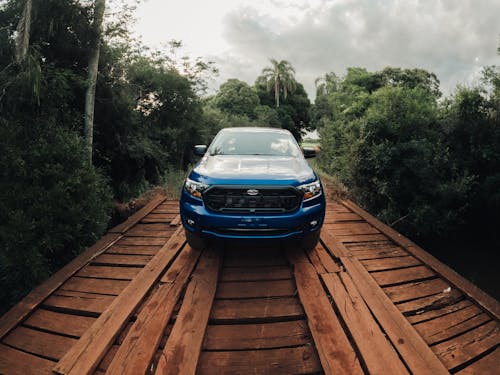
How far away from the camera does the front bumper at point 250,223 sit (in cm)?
323

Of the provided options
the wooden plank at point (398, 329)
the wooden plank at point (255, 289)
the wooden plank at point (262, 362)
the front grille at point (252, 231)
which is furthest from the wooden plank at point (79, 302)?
the wooden plank at point (398, 329)

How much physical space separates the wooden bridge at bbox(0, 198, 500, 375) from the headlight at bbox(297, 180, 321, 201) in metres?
0.97

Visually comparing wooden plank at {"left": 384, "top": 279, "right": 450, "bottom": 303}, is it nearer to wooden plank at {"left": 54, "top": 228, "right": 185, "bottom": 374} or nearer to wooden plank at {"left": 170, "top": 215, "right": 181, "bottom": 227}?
wooden plank at {"left": 54, "top": 228, "right": 185, "bottom": 374}

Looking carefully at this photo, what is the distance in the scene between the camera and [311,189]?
3.50m

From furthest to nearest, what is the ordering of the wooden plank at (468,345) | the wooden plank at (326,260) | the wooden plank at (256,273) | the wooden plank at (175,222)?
the wooden plank at (175,222)
the wooden plank at (326,260)
the wooden plank at (256,273)
the wooden plank at (468,345)

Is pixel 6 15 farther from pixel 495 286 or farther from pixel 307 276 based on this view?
pixel 495 286

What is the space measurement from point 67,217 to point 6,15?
17.4 ft

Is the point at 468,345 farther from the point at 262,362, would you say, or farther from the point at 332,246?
the point at 332,246

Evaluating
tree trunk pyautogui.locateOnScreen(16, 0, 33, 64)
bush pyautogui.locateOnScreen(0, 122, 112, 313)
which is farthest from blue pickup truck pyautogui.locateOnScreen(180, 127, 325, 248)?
tree trunk pyautogui.locateOnScreen(16, 0, 33, 64)

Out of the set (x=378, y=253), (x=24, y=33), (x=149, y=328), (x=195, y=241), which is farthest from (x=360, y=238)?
(x=24, y=33)

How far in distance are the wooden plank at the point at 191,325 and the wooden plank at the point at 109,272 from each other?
88cm

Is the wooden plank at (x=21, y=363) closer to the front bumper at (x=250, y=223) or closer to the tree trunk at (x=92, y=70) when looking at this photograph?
the front bumper at (x=250, y=223)

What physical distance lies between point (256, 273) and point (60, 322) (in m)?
2.18

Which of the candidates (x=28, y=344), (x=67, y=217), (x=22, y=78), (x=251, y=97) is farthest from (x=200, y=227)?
(x=251, y=97)
